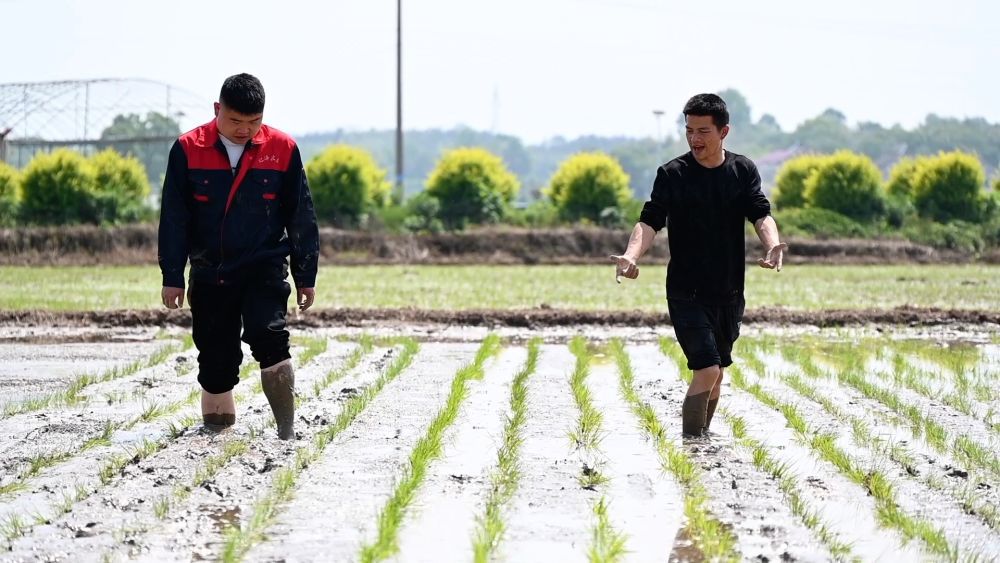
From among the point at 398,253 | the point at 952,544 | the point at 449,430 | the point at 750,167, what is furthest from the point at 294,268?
the point at 398,253

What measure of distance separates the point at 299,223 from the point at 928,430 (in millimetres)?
3208

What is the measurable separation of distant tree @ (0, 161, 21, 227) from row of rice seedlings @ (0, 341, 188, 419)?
24.6 metres

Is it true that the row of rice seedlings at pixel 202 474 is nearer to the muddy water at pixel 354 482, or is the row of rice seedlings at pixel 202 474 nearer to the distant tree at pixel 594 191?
the muddy water at pixel 354 482

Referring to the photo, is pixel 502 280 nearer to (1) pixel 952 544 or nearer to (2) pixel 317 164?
(2) pixel 317 164

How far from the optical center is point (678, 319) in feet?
21.7

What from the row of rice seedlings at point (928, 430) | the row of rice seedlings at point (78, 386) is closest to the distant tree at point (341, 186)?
the row of rice seedlings at point (78, 386)

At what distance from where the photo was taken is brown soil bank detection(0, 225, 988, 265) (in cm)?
3114

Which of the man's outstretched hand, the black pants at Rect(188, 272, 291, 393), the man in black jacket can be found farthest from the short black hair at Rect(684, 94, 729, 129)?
the black pants at Rect(188, 272, 291, 393)

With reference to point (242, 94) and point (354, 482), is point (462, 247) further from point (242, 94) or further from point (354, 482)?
point (354, 482)

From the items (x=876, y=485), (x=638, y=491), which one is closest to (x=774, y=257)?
(x=876, y=485)

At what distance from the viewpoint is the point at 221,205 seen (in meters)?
6.48

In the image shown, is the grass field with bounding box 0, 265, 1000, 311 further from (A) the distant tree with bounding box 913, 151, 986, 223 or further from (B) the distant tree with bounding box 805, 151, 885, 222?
(A) the distant tree with bounding box 913, 151, 986, 223

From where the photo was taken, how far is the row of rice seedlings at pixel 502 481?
435 centimetres

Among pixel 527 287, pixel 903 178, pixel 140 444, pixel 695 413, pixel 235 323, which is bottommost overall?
pixel 527 287
